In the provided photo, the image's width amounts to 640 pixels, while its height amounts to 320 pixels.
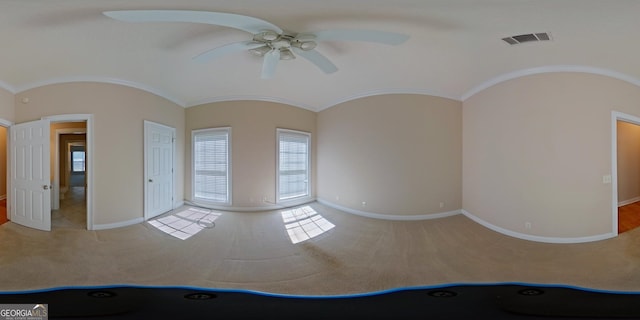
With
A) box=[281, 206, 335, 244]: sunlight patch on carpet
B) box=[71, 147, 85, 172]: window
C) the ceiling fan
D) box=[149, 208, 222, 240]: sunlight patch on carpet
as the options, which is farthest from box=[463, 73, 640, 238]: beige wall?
box=[71, 147, 85, 172]: window

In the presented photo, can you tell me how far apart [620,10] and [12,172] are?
3407 mm

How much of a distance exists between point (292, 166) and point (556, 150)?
1290 mm

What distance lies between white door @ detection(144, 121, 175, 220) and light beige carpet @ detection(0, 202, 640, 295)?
0.16 meters

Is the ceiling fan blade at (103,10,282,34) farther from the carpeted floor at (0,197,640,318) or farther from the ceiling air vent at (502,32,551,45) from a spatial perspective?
the ceiling air vent at (502,32,551,45)

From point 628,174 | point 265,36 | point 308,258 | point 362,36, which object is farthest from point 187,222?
point 628,174

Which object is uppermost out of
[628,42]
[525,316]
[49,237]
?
[628,42]

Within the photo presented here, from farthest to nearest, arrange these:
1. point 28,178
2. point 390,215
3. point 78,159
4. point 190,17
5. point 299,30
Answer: point 28,178 → point 390,215 → point 299,30 → point 78,159 → point 190,17

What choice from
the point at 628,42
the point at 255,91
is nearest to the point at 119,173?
the point at 255,91

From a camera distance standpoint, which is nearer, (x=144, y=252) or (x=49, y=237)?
(x=144, y=252)

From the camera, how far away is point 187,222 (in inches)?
48.6

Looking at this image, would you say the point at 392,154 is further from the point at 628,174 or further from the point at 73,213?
the point at 73,213

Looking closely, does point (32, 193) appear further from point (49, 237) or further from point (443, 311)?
point (443, 311)

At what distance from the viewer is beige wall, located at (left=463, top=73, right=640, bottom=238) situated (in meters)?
1.09

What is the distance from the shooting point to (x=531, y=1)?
1.12 meters
